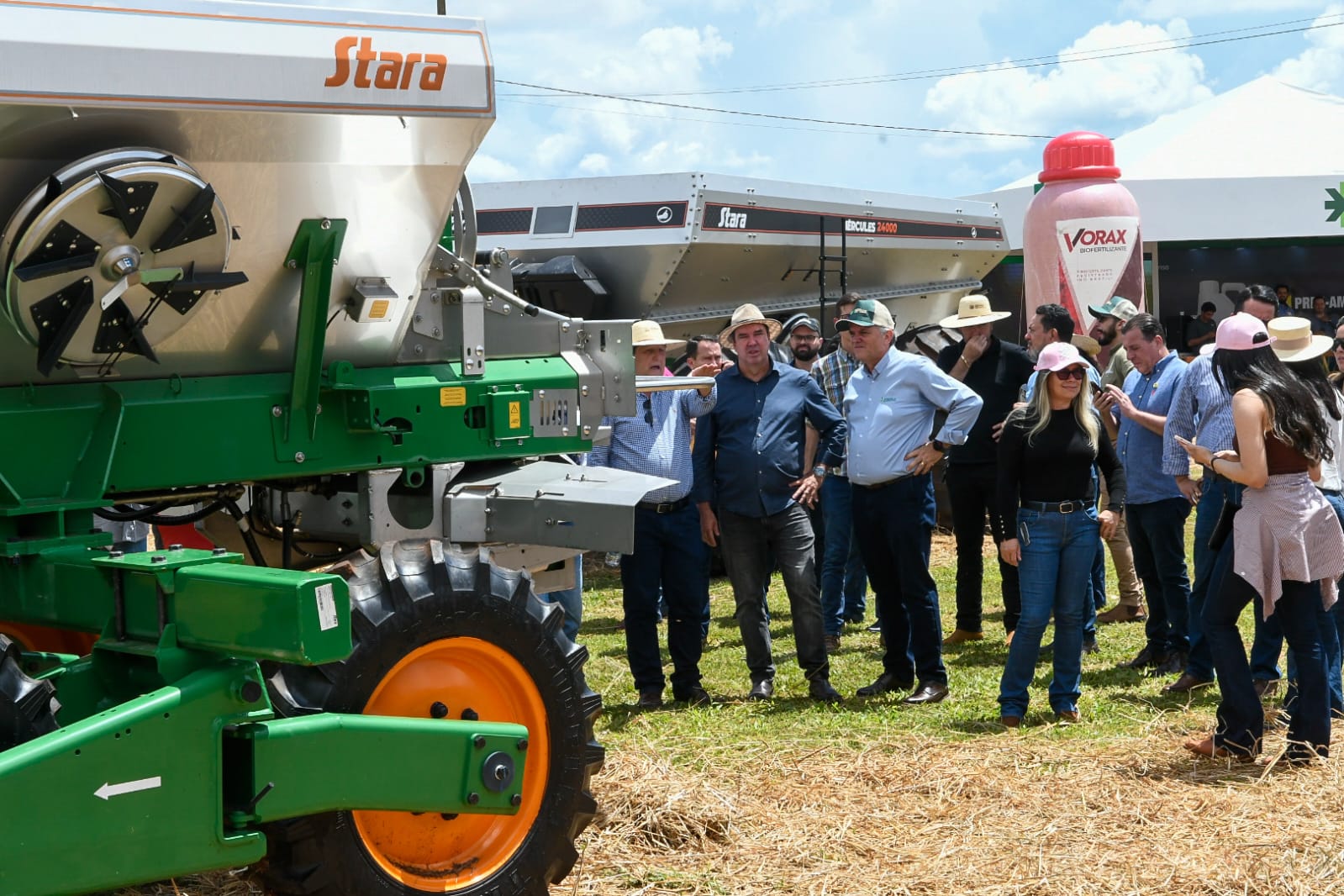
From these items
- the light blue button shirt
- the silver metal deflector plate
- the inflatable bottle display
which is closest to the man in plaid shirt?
the light blue button shirt

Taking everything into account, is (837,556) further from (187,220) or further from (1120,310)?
(187,220)

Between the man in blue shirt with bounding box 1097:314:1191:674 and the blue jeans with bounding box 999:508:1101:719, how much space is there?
47.9 inches

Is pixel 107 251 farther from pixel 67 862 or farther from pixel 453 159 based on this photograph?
pixel 67 862

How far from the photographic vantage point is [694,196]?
1130 centimetres

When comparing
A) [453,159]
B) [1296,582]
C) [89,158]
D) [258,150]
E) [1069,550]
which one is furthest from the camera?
[1069,550]

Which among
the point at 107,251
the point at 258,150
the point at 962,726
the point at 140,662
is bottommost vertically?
the point at 962,726

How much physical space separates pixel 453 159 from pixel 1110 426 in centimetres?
615

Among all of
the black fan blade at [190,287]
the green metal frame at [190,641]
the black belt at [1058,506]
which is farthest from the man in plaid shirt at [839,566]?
the black fan blade at [190,287]

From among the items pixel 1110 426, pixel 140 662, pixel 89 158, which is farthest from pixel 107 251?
pixel 1110 426

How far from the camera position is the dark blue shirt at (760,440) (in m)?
7.64

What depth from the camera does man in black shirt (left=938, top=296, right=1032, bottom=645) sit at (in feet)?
29.9

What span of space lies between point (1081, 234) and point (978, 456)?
5778 millimetres

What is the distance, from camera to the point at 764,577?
7.88 m

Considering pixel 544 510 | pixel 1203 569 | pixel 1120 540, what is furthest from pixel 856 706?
pixel 544 510
